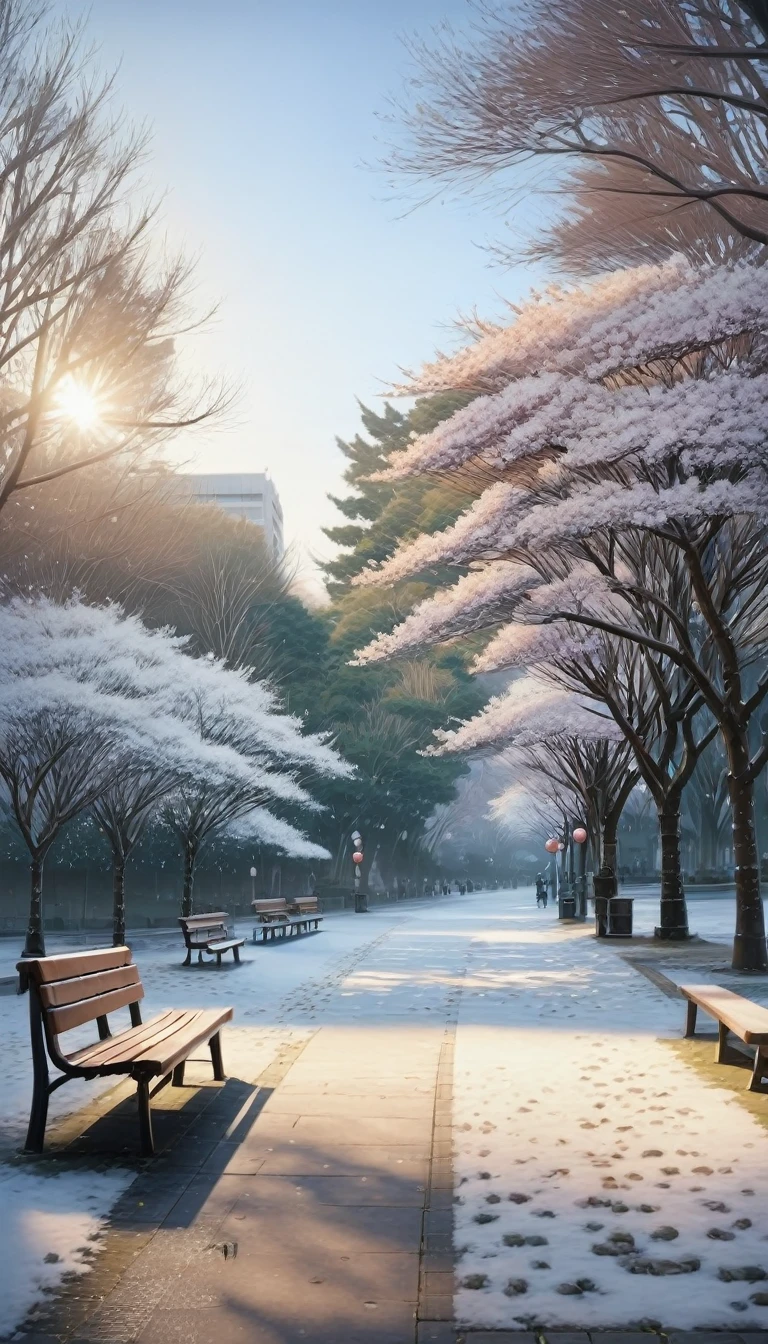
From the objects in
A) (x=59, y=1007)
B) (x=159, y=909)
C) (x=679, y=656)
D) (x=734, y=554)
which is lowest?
(x=159, y=909)

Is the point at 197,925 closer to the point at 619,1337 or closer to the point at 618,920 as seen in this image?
the point at 618,920

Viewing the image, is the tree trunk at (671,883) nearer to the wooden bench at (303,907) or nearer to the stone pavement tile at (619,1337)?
the wooden bench at (303,907)

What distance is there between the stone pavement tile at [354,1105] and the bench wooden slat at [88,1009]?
1214 millimetres

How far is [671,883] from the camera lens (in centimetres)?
2255

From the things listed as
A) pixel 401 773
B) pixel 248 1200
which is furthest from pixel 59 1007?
pixel 401 773

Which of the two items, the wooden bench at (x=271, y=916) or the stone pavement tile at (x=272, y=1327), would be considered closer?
the stone pavement tile at (x=272, y=1327)

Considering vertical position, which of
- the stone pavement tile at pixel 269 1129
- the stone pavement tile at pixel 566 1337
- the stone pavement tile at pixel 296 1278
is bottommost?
the stone pavement tile at pixel 269 1129

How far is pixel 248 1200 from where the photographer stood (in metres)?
6.05

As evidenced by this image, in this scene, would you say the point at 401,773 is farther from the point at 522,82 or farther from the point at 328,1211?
the point at 328,1211

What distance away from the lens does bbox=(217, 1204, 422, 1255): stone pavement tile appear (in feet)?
17.5

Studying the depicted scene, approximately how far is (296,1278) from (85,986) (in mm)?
3114

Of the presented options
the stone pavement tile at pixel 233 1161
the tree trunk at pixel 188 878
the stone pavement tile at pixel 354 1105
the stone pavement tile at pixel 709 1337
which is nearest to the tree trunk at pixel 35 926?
the tree trunk at pixel 188 878

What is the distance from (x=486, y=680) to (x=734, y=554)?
52.0m

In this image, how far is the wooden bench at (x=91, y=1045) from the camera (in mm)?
6809
